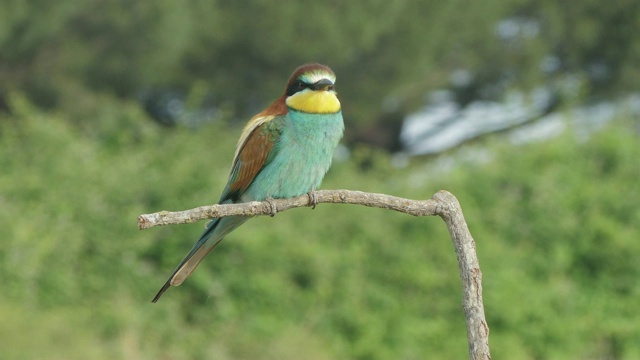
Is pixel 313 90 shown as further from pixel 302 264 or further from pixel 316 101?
pixel 302 264

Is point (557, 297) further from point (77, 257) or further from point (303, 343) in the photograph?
point (77, 257)

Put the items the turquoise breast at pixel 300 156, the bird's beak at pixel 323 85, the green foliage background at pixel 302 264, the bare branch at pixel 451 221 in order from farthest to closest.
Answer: the green foliage background at pixel 302 264 → the turquoise breast at pixel 300 156 → the bird's beak at pixel 323 85 → the bare branch at pixel 451 221

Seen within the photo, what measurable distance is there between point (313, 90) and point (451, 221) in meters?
0.97

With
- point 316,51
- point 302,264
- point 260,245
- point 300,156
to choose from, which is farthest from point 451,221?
point 316,51

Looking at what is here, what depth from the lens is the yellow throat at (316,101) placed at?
2645 millimetres

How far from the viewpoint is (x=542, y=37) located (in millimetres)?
14352

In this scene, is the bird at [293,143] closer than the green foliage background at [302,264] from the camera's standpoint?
Yes

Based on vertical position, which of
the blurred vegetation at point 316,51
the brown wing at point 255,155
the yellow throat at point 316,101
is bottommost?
the brown wing at point 255,155

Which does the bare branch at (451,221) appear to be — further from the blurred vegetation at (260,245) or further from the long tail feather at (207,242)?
the blurred vegetation at (260,245)

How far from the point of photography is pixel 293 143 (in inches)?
109

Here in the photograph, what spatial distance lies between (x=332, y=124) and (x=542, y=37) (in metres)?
12.0

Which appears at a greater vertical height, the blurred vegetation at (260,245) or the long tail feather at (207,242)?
the blurred vegetation at (260,245)

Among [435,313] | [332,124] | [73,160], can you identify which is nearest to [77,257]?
[73,160]

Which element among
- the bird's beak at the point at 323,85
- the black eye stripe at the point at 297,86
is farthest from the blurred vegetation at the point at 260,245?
the bird's beak at the point at 323,85
